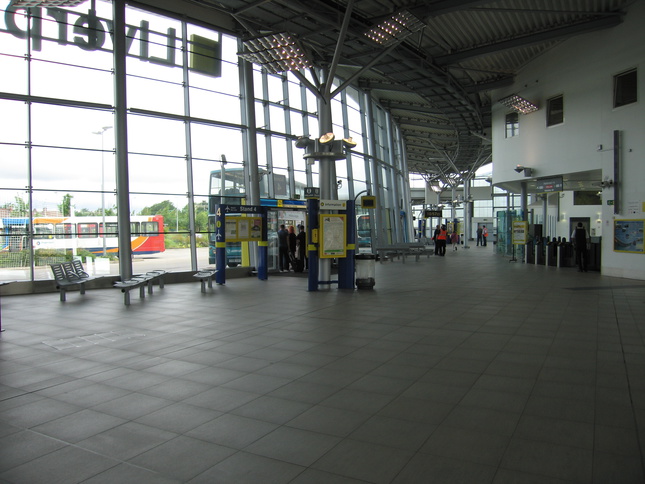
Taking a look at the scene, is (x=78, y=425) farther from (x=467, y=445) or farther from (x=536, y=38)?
(x=536, y=38)

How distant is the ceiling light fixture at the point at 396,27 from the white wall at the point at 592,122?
6.61 m

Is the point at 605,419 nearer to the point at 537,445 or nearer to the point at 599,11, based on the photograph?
the point at 537,445

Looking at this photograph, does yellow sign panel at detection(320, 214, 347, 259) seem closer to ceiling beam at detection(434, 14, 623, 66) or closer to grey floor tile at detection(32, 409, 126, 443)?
grey floor tile at detection(32, 409, 126, 443)

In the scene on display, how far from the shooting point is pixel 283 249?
16469 mm

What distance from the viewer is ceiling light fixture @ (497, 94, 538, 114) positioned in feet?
58.3

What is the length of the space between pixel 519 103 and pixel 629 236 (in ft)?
22.8

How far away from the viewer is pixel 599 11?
46.7 feet

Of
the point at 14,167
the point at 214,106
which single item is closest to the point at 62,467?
the point at 14,167

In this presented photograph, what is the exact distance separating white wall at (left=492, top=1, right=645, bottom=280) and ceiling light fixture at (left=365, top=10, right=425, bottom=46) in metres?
6.61

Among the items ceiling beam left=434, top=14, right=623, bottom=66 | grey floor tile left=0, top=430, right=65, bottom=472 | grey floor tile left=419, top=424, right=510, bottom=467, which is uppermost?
ceiling beam left=434, top=14, right=623, bottom=66

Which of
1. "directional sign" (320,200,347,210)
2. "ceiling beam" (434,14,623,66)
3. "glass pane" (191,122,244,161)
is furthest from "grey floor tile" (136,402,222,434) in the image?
"ceiling beam" (434,14,623,66)

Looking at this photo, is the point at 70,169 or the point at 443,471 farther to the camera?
the point at 70,169

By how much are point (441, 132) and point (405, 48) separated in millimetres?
18002

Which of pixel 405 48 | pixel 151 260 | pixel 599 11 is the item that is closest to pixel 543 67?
pixel 599 11
